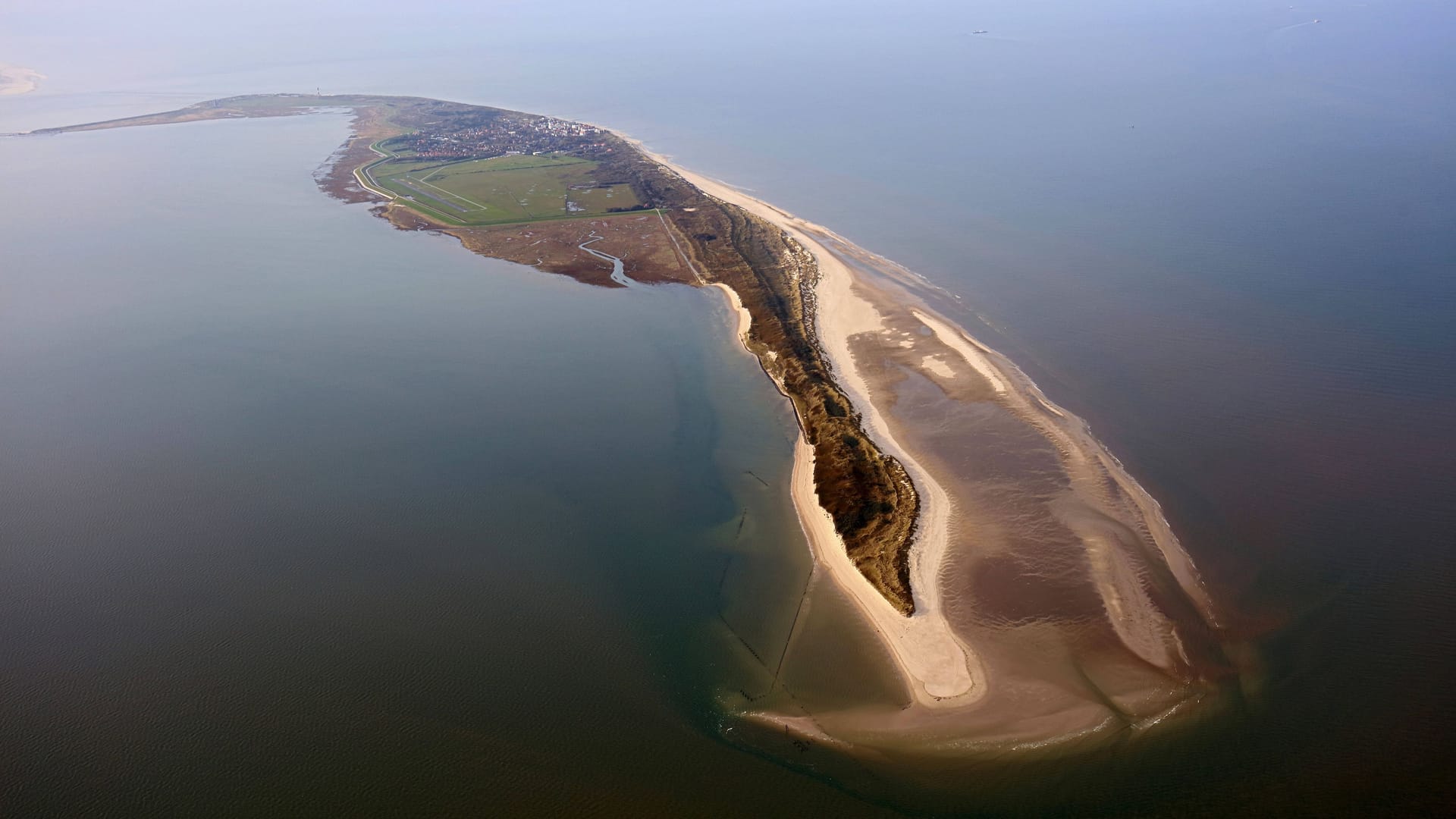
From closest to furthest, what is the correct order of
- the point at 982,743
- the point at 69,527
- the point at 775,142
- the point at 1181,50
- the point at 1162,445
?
the point at 982,743 → the point at 69,527 → the point at 1162,445 → the point at 775,142 → the point at 1181,50

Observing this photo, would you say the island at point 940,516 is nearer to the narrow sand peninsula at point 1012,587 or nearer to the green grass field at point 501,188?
the narrow sand peninsula at point 1012,587

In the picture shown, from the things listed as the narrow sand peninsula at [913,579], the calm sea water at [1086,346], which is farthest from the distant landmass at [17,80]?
the narrow sand peninsula at [913,579]

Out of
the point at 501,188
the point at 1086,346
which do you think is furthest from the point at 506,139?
the point at 1086,346

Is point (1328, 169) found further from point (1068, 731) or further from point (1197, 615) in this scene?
point (1068, 731)

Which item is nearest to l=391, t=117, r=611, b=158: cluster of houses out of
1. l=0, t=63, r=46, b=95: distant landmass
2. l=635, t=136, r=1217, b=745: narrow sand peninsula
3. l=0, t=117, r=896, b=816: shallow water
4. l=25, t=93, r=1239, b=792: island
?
l=25, t=93, r=1239, b=792: island

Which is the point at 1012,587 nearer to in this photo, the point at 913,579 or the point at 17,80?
the point at 913,579

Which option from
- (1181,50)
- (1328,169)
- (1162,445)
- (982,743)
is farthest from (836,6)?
(982,743)
